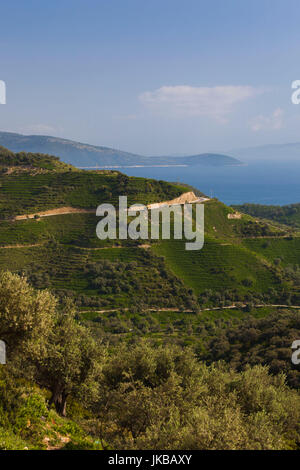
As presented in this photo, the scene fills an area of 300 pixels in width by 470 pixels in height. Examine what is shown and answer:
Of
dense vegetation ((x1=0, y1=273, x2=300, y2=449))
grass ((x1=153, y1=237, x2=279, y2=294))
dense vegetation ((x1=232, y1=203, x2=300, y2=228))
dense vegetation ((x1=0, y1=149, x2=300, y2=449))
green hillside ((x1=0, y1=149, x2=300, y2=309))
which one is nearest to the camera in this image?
dense vegetation ((x1=0, y1=273, x2=300, y2=449))

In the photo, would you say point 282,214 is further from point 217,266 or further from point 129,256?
point 129,256

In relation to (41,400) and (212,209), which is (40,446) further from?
(212,209)

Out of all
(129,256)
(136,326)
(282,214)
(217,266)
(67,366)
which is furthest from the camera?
(282,214)

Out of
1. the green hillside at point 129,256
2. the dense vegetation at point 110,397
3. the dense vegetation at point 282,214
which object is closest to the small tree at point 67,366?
the dense vegetation at point 110,397

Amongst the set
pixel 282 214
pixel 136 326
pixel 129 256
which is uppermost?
pixel 282 214

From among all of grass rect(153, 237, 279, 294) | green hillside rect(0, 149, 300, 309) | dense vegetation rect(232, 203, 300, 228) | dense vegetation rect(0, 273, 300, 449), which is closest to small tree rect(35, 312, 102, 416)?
dense vegetation rect(0, 273, 300, 449)

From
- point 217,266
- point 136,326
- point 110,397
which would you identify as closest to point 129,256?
point 136,326

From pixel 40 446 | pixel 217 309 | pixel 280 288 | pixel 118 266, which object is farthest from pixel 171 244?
pixel 40 446

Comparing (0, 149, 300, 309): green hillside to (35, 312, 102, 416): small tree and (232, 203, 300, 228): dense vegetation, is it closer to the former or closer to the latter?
(35, 312, 102, 416): small tree

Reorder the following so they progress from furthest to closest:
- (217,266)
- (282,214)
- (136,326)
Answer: (282,214) < (217,266) < (136,326)

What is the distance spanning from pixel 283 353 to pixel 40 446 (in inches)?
1269

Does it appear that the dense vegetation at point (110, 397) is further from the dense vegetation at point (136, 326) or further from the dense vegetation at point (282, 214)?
the dense vegetation at point (282, 214)

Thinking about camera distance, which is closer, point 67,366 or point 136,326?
point 67,366
